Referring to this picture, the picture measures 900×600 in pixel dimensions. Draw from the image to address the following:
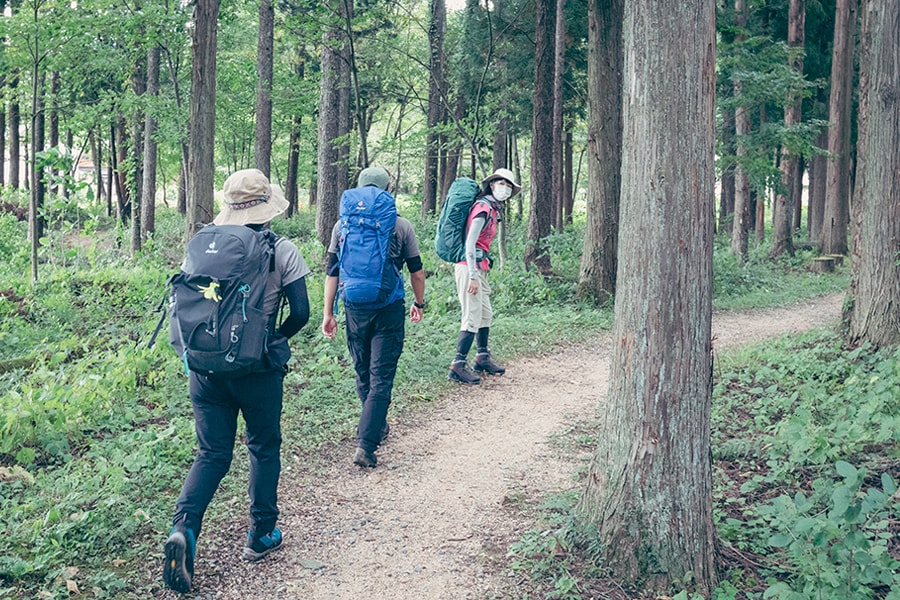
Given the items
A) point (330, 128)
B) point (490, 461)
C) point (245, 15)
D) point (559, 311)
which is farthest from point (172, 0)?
point (245, 15)

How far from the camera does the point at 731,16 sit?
65.7 ft

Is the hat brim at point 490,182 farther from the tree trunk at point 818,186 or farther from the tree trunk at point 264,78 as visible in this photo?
the tree trunk at point 818,186

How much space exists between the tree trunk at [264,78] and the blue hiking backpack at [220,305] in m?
14.9

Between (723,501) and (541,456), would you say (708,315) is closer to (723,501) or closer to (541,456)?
(723,501)

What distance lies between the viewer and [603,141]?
12484 mm

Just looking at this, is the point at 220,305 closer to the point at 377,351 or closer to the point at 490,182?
the point at 377,351

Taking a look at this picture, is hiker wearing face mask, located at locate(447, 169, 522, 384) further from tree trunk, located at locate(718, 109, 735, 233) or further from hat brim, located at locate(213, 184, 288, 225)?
tree trunk, located at locate(718, 109, 735, 233)

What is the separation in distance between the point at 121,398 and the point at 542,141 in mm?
9745

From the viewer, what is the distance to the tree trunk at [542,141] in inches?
560

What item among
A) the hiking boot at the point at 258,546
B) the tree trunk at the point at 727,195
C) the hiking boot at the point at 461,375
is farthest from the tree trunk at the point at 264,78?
the hiking boot at the point at 258,546

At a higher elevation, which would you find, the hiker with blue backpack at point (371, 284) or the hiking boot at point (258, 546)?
the hiker with blue backpack at point (371, 284)

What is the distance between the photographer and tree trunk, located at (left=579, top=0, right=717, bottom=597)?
158 inches

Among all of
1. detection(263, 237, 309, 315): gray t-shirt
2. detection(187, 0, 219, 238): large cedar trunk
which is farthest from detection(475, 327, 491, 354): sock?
detection(263, 237, 309, 315): gray t-shirt

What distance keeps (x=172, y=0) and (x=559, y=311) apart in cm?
1009
